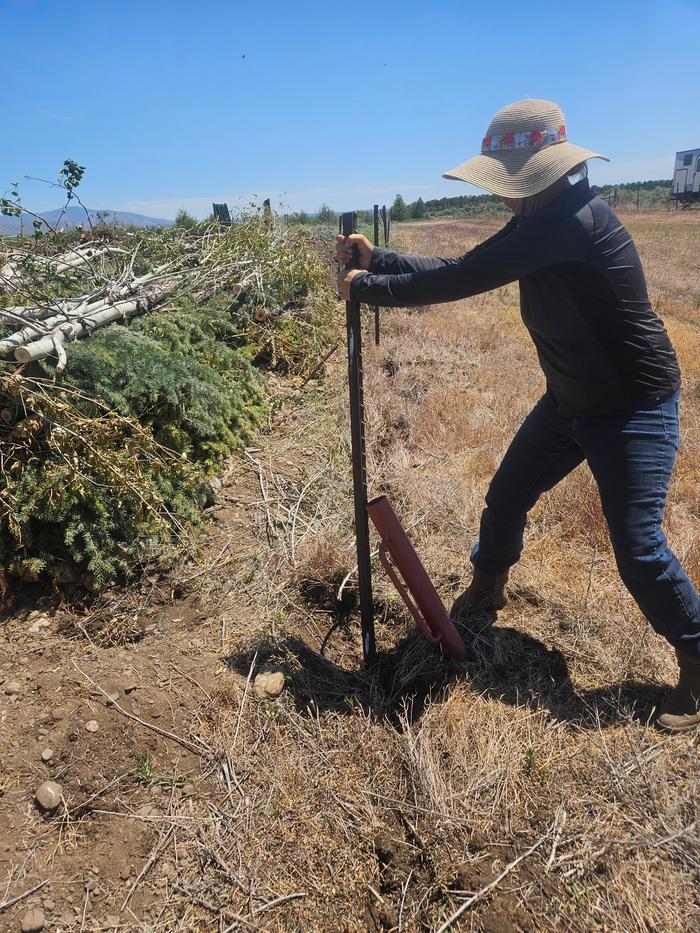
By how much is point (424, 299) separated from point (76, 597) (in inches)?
89.2

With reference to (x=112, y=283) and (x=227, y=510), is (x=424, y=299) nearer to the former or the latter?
(x=227, y=510)

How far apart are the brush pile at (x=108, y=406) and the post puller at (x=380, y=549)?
1139mm

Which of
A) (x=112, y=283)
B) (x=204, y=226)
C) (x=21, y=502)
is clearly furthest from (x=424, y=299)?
(x=204, y=226)

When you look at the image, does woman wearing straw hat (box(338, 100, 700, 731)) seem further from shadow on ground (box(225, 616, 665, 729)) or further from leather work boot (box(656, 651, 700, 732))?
shadow on ground (box(225, 616, 665, 729))

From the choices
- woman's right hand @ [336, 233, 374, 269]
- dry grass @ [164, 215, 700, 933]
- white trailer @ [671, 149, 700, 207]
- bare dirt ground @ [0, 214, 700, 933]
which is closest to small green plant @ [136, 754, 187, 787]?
bare dirt ground @ [0, 214, 700, 933]

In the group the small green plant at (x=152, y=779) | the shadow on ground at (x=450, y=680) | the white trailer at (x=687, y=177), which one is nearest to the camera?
the small green plant at (x=152, y=779)

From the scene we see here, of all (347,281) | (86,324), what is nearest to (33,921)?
(347,281)

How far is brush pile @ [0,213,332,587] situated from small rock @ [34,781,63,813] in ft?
3.40

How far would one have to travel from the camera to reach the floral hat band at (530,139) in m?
1.93

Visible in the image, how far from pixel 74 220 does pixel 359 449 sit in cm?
391

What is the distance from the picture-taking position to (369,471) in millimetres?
4273

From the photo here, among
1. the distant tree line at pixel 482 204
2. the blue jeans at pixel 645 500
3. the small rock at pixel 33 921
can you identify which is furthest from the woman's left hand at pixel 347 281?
the distant tree line at pixel 482 204

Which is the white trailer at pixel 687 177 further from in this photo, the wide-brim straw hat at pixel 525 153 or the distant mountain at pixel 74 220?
the wide-brim straw hat at pixel 525 153

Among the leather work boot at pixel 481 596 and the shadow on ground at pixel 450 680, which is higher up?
the leather work boot at pixel 481 596
